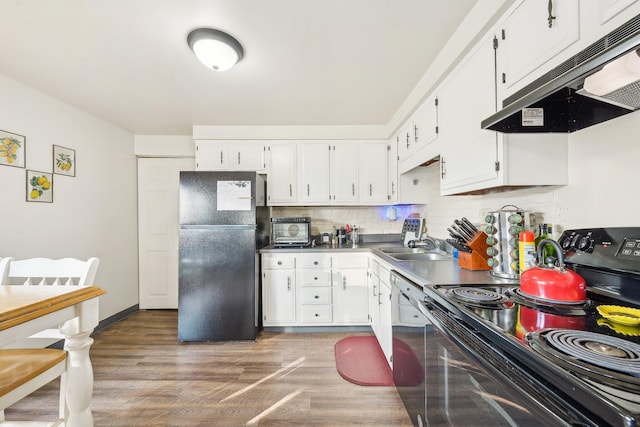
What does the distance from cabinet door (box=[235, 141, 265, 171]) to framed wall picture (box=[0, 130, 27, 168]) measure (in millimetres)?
1716

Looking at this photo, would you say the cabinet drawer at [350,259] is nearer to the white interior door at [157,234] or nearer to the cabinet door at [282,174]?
the cabinet door at [282,174]

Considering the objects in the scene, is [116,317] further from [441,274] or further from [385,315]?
[441,274]

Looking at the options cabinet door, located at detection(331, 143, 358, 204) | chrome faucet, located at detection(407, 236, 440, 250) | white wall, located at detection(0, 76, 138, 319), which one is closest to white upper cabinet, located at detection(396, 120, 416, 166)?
cabinet door, located at detection(331, 143, 358, 204)

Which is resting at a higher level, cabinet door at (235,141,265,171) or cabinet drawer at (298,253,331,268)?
cabinet door at (235,141,265,171)

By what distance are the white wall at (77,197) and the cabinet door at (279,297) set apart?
6.15 feet

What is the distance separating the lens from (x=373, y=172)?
310cm

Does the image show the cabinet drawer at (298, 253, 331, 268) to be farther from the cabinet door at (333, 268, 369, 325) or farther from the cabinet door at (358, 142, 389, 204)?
the cabinet door at (358, 142, 389, 204)

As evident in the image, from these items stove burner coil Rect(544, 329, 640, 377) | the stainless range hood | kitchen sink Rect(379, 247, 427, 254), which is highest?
the stainless range hood

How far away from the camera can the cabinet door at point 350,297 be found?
108 inches

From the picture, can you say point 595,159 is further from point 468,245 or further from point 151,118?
point 151,118

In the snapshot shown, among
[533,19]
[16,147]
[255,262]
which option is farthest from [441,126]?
[16,147]

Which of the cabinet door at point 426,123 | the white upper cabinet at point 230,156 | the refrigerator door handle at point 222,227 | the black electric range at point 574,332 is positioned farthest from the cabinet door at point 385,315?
the white upper cabinet at point 230,156

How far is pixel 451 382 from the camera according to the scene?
97cm

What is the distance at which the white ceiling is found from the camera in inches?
54.7
